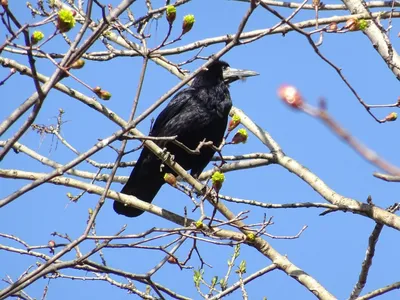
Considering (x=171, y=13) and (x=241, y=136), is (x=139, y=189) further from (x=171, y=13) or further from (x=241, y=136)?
(x=171, y=13)

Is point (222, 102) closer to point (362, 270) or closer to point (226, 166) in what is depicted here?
point (226, 166)

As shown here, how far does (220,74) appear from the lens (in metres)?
6.39

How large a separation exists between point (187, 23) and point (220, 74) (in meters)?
3.23

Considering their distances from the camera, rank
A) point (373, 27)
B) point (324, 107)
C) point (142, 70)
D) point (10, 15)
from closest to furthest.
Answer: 1. point (324, 107)
2. point (10, 15)
3. point (142, 70)
4. point (373, 27)

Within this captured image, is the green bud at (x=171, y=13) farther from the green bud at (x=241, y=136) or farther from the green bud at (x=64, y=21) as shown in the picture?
the green bud at (x=64, y=21)

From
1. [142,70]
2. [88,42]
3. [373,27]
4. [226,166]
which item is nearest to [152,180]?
[226,166]

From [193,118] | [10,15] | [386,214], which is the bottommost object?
[10,15]

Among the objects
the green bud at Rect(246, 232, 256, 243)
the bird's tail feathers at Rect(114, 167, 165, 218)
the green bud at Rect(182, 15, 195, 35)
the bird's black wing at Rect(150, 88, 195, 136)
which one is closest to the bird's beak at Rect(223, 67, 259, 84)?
the bird's black wing at Rect(150, 88, 195, 136)

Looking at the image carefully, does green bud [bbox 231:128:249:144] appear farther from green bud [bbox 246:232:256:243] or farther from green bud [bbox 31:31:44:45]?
green bud [bbox 31:31:44:45]

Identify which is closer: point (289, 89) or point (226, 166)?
point (289, 89)

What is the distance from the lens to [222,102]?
19.9 feet

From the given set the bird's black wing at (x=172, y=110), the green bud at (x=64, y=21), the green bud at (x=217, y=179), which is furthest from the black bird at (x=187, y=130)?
the green bud at (x=64, y=21)

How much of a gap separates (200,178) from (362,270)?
7.11 ft

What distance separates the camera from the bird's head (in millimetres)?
6285
